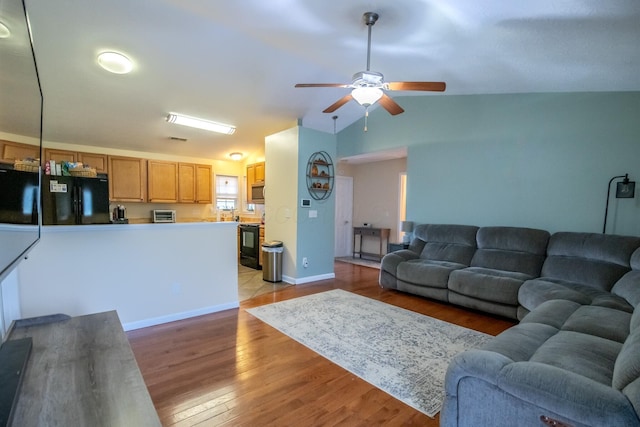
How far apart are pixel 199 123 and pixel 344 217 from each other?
4310 millimetres

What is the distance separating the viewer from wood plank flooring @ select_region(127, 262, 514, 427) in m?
1.78

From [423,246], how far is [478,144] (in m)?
1.78

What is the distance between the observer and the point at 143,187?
570 centimetres

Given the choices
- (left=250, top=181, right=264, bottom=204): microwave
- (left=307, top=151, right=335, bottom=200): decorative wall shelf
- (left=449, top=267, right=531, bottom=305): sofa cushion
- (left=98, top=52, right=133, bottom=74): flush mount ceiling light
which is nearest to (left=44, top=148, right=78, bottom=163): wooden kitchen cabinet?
(left=98, top=52, right=133, bottom=74): flush mount ceiling light

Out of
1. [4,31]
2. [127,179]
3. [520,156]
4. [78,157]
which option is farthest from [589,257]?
[78,157]

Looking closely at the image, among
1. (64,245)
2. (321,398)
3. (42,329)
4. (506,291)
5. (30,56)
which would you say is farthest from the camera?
(506,291)

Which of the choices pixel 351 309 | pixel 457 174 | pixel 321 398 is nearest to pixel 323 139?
pixel 457 174

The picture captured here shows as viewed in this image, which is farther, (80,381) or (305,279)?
(305,279)

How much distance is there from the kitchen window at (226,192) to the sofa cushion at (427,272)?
4.56 metres

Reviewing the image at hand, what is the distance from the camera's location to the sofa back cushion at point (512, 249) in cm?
362

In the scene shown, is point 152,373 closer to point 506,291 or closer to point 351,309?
point 351,309

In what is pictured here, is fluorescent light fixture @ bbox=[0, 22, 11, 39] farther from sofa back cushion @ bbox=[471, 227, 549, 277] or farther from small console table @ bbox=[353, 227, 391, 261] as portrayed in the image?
small console table @ bbox=[353, 227, 391, 261]

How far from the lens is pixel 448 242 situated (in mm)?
4508

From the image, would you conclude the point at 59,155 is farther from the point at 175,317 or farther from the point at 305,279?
the point at 305,279
